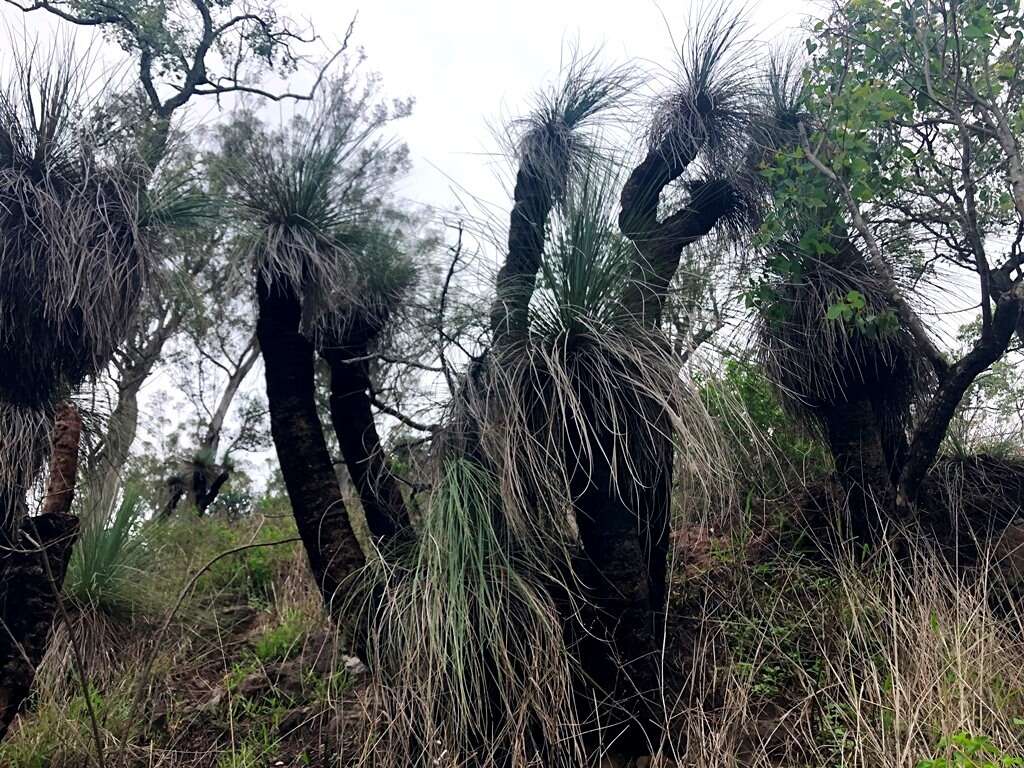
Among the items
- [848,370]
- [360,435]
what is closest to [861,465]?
[848,370]

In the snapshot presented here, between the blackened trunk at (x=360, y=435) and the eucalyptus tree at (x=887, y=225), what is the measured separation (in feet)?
6.76

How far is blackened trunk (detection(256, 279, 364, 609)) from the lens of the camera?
3885 millimetres

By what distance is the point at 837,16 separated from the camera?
4703 millimetres

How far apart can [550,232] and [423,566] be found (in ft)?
5.19

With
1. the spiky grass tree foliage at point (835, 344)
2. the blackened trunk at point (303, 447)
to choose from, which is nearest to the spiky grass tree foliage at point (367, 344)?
the blackened trunk at point (303, 447)

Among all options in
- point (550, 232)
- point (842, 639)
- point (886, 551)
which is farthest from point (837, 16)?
point (842, 639)

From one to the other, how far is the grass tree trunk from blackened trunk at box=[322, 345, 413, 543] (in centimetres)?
132

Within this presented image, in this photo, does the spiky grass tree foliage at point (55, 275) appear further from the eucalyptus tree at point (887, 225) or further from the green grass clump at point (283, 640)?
the eucalyptus tree at point (887, 225)

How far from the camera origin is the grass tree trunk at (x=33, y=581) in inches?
129

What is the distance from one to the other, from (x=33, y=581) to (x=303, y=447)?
1217mm

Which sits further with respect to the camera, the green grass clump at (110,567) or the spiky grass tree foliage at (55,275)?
the green grass clump at (110,567)

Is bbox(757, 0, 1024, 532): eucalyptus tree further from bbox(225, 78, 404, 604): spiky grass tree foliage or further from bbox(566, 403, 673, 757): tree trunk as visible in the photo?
bbox(225, 78, 404, 604): spiky grass tree foliage

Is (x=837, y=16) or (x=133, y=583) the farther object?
(x=133, y=583)

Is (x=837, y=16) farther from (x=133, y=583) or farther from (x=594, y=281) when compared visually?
(x=133, y=583)
